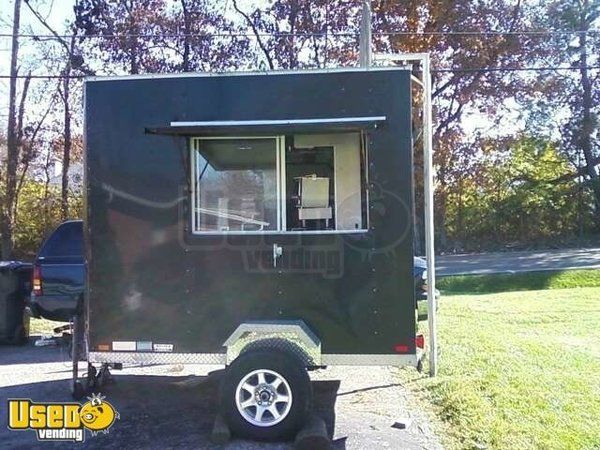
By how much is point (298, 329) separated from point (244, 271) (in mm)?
665

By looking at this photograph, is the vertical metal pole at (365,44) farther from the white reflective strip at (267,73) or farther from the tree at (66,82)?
the tree at (66,82)

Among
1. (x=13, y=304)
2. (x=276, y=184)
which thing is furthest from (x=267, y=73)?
(x=13, y=304)

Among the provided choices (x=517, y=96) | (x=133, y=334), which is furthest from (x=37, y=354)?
(x=517, y=96)

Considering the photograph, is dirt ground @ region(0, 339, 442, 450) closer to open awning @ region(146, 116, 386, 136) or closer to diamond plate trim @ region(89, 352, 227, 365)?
diamond plate trim @ region(89, 352, 227, 365)

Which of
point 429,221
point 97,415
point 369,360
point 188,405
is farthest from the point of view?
point 429,221

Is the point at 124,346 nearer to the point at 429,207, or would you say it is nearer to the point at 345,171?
the point at 345,171

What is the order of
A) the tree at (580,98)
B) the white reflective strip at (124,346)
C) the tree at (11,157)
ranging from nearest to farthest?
the white reflective strip at (124,346), the tree at (11,157), the tree at (580,98)

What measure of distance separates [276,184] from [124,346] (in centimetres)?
188

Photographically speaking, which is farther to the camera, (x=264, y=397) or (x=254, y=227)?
(x=254, y=227)

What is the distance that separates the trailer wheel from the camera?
4656mm

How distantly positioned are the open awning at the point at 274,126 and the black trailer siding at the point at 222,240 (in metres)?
0.06

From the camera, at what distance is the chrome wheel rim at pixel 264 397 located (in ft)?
15.3

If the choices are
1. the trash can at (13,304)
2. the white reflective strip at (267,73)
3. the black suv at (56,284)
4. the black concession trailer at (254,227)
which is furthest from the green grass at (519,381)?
the trash can at (13,304)

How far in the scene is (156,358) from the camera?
5012 mm
